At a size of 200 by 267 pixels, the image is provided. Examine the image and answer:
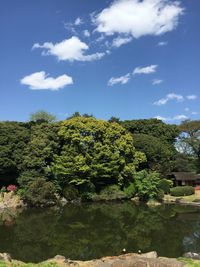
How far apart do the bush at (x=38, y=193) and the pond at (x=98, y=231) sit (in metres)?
1.60

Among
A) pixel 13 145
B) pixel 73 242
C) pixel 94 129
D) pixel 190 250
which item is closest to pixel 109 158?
pixel 94 129

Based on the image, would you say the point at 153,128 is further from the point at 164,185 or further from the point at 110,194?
the point at 110,194

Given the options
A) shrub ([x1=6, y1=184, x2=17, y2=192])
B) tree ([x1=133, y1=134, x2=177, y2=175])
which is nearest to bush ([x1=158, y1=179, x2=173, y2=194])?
tree ([x1=133, y1=134, x2=177, y2=175])

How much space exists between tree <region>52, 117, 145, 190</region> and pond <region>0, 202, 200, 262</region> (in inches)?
213

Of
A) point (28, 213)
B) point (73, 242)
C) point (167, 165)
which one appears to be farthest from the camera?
point (167, 165)

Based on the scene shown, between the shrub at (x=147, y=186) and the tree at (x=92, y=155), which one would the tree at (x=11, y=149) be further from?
the shrub at (x=147, y=186)

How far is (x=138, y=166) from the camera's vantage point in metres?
46.8

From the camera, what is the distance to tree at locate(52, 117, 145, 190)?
41.5 m

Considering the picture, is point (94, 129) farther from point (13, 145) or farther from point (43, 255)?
point (43, 255)

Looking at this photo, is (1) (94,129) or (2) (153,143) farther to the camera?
(2) (153,143)

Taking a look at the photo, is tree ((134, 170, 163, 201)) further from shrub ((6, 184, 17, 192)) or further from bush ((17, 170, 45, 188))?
shrub ((6, 184, 17, 192))

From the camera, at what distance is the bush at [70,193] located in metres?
41.1

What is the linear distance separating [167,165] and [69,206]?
47.8ft

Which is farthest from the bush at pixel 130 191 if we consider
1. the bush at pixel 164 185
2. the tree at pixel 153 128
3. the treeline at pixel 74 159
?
the tree at pixel 153 128
